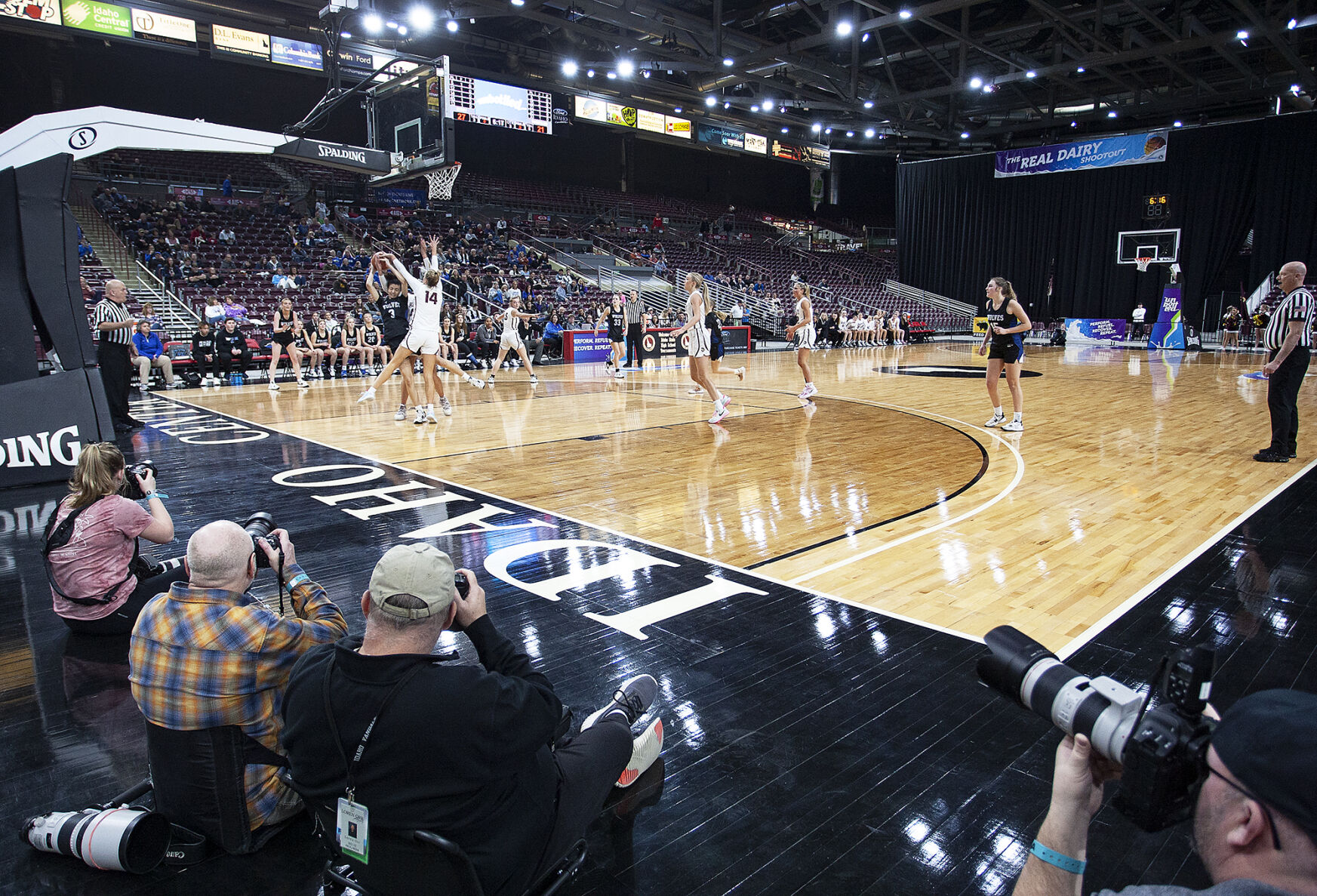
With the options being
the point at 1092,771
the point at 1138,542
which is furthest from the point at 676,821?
the point at 1138,542

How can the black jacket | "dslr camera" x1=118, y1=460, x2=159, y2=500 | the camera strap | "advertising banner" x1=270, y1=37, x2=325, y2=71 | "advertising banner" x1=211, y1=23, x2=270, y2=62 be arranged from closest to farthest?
the black jacket
the camera strap
"dslr camera" x1=118, y1=460, x2=159, y2=500
"advertising banner" x1=211, y1=23, x2=270, y2=62
"advertising banner" x1=270, y1=37, x2=325, y2=71

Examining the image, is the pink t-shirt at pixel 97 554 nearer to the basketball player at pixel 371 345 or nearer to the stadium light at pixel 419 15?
the basketball player at pixel 371 345

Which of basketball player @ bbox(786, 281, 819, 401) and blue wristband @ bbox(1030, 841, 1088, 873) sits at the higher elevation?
basketball player @ bbox(786, 281, 819, 401)

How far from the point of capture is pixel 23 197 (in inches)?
242

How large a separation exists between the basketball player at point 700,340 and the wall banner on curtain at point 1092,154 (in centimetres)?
2259

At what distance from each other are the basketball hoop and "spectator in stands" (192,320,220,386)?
497 centimetres

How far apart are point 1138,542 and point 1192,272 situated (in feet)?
85.7

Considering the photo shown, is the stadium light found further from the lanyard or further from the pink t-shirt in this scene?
the lanyard

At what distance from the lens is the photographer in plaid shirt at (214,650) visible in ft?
6.54

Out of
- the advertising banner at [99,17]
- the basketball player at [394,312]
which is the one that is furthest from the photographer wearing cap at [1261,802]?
the advertising banner at [99,17]

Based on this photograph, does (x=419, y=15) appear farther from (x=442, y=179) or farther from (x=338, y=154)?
(x=338, y=154)

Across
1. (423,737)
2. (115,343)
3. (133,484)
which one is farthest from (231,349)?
(423,737)

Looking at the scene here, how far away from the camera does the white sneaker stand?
234 centimetres

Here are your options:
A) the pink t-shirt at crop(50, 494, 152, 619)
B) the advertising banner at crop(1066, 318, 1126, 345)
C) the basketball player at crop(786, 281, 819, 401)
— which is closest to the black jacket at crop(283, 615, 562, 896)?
the pink t-shirt at crop(50, 494, 152, 619)
